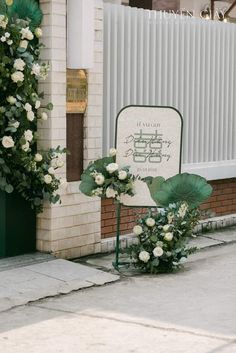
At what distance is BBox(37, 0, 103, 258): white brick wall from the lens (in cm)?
795

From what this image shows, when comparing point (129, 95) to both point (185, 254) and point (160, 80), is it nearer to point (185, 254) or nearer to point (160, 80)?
point (160, 80)

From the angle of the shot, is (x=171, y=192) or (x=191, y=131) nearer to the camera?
(x=171, y=192)

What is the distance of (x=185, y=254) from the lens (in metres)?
7.86

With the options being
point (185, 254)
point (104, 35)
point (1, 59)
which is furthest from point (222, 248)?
point (1, 59)

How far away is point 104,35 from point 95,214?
73.9 inches

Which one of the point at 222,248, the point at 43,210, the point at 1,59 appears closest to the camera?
the point at 1,59

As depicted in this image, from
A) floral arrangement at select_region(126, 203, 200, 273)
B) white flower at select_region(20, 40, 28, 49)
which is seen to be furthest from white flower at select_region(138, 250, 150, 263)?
white flower at select_region(20, 40, 28, 49)

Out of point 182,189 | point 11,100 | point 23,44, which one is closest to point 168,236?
point 182,189

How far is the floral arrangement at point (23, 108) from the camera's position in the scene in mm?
7520

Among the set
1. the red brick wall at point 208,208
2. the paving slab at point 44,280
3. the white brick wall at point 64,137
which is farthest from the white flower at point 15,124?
the red brick wall at point 208,208

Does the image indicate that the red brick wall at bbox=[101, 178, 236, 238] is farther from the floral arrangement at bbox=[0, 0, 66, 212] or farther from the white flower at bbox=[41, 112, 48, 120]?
the white flower at bbox=[41, 112, 48, 120]

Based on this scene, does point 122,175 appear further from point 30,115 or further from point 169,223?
point 30,115

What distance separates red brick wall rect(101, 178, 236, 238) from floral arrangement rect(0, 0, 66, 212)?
3.55 ft

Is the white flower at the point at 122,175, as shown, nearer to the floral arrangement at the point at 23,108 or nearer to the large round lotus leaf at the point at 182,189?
the large round lotus leaf at the point at 182,189
